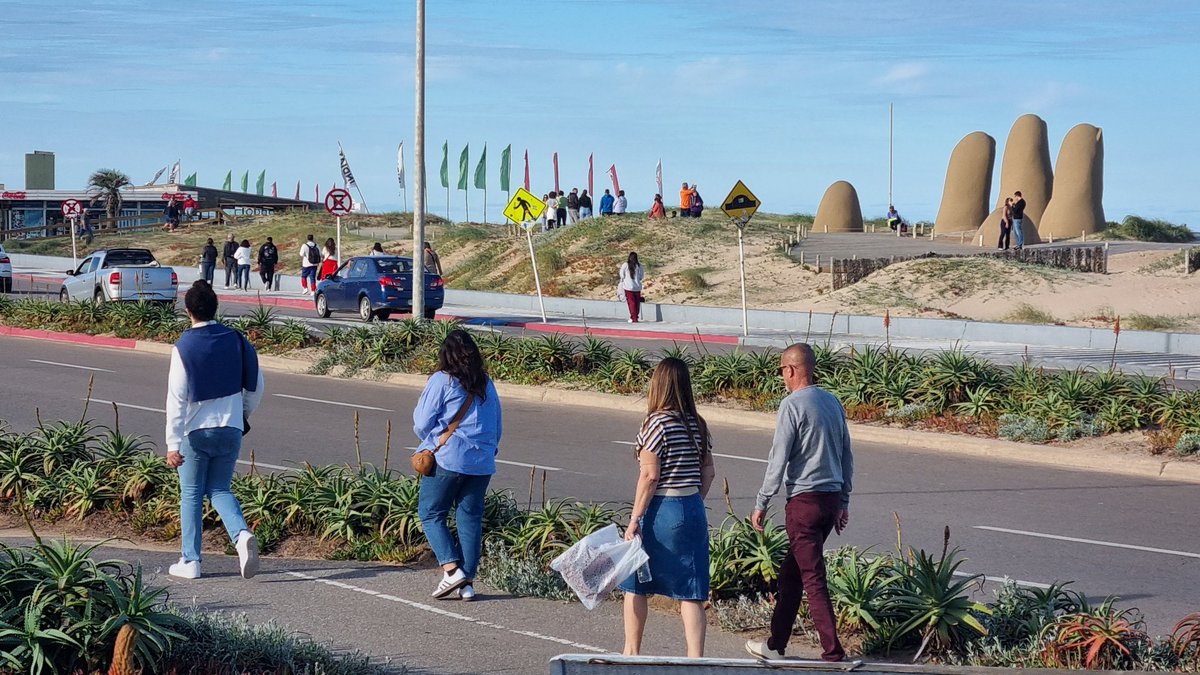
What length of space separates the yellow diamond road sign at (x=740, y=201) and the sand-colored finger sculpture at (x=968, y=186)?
3183 cm

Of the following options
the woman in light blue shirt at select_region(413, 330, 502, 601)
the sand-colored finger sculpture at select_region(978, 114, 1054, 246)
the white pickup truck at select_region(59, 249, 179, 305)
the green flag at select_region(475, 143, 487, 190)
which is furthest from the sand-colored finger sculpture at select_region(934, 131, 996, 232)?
the woman in light blue shirt at select_region(413, 330, 502, 601)

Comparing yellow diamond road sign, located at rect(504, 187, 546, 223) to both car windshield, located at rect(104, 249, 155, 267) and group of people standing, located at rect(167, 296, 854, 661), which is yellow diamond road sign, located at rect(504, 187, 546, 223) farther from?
group of people standing, located at rect(167, 296, 854, 661)

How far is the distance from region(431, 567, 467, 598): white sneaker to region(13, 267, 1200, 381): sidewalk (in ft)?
36.3

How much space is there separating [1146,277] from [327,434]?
26983mm

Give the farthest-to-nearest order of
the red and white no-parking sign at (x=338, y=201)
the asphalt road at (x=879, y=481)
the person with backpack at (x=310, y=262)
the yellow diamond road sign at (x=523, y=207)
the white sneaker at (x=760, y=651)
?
the person with backpack at (x=310, y=262) < the red and white no-parking sign at (x=338, y=201) < the yellow diamond road sign at (x=523, y=207) < the asphalt road at (x=879, y=481) < the white sneaker at (x=760, y=651)

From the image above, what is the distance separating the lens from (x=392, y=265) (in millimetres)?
30484

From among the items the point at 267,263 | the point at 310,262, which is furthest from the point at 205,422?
the point at 267,263

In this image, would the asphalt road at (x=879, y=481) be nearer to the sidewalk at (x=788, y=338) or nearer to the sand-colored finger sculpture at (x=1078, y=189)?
the sidewalk at (x=788, y=338)

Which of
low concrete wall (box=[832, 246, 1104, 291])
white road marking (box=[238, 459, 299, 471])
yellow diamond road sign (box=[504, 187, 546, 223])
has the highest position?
yellow diamond road sign (box=[504, 187, 546, 223])

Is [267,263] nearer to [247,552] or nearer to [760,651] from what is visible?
[247,552]

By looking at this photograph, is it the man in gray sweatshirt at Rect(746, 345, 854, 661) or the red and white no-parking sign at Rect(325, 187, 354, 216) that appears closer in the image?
the man in gray sweatshirt at Rect(746, 345, 854, 661)

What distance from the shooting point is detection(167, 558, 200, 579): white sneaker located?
26.0 feet

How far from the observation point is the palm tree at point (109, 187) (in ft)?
242

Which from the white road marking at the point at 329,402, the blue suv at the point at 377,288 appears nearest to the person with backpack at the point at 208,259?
the blue suv at the point at 377,288
